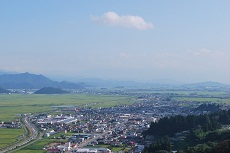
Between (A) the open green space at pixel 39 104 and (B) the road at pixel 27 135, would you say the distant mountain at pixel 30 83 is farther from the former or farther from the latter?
(B) the road at pixel 27 135

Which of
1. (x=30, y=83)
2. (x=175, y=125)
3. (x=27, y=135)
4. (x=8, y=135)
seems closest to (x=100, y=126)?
(x=27, y=135)

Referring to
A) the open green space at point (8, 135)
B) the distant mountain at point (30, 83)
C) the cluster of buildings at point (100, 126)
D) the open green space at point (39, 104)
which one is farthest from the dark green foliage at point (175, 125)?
the distant mountain at point (30, 83)

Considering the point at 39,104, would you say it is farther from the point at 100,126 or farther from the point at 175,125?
the point at 175,125

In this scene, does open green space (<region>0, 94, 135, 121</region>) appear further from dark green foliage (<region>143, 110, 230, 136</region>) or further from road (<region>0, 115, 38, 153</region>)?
dark green foliage (<region>143, 110, 230, 136</region>)

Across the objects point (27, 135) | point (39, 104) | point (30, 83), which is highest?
point (30, 83)

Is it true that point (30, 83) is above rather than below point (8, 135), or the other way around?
above

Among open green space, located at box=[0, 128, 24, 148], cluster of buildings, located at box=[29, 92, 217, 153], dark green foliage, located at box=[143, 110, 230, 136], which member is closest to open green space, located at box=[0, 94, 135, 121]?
cluster of buildings, located at box=[29, 92, 217, 153]
